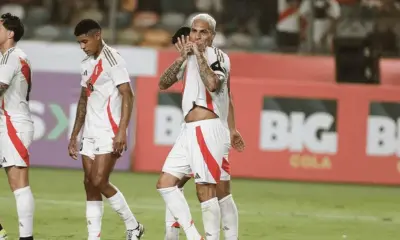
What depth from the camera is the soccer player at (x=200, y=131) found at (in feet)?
28.6

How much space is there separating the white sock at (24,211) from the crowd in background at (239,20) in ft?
32.1

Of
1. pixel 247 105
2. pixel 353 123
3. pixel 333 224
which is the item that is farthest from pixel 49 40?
pixel 333 224

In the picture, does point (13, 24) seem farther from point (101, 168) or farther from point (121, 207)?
point (121, 207)

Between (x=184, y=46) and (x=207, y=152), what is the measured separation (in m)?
0.88

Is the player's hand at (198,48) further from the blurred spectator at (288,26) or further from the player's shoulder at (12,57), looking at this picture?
the blurred spectator at (288,26)

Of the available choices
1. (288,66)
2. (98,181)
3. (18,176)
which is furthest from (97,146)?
(288,66)

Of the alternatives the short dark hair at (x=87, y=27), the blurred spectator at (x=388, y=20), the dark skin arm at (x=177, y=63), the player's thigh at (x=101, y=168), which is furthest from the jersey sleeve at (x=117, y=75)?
the blurred spectator at (x=388, y=20)

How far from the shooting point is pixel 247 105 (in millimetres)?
16797

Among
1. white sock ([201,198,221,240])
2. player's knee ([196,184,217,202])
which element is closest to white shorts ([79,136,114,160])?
player's knee ([196,184,217,202])

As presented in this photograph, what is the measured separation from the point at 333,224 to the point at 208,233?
3.67m

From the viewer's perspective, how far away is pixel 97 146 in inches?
379

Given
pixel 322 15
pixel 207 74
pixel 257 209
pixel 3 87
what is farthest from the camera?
pixel 322 15

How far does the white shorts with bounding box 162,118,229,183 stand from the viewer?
28.9ft

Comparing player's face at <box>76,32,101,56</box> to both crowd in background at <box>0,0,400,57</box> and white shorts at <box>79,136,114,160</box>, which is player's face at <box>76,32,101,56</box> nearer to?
white shorts at <box>79,136,114,160</box>
